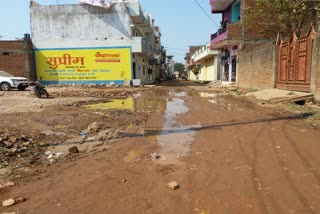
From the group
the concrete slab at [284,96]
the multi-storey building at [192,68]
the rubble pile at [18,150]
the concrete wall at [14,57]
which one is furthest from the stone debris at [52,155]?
the multi-storey building at [192,68]

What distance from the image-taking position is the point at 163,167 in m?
4.33

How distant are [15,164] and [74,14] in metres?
27.3

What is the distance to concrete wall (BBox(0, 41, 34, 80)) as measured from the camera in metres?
27.8

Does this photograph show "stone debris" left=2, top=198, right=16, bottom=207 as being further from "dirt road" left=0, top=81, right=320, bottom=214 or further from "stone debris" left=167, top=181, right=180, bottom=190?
"stone debris" left=167, top=181, right=180, bottom=190

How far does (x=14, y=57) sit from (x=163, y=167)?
93.1ft

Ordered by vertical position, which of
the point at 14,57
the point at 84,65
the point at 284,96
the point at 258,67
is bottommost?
the point at 284,96

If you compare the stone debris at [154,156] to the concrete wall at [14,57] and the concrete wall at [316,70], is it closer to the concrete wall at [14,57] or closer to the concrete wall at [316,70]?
the concrete wall at [316,70]

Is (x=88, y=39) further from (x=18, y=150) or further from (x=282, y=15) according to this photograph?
(x=18, y=150)

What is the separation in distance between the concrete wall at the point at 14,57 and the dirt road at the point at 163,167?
76.7 ft

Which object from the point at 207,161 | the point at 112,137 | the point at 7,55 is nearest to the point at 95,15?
the point at 7,55

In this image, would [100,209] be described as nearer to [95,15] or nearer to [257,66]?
[257,66]

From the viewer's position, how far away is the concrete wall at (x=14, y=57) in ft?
91.2

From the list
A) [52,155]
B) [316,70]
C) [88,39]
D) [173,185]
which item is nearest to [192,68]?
[88,39]

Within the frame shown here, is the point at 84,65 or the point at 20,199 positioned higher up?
the point at 84,65
